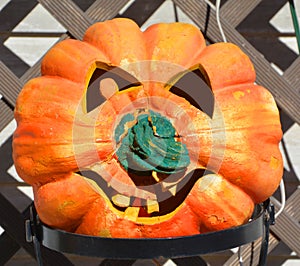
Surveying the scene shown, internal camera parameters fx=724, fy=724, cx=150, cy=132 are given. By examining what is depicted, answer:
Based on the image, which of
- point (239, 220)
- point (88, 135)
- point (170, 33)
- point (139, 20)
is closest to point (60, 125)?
point (88, 135)

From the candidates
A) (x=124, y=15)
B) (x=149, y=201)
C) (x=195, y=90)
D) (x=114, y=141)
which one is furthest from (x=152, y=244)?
(x=124, y=15)

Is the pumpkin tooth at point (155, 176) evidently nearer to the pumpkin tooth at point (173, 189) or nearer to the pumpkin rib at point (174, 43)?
the pumpkin tooth at point (173, 189)

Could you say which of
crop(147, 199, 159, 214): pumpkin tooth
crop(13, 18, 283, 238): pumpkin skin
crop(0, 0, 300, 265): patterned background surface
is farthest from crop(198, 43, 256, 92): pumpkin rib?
crop(0, 0, 300, 265): patterned background surface

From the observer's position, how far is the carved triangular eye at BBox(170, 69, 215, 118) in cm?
153

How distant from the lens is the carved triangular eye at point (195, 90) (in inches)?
60.4

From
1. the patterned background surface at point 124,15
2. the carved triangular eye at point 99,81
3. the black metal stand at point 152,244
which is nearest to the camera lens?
the black metal stand at point 152,244

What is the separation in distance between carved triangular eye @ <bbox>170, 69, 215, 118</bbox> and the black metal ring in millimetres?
268

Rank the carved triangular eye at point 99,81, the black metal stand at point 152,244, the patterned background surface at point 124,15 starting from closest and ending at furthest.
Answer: the black metal stand at point 152,244
the carved triangular eye at point 99,81
the patterned background surface at point 124,15

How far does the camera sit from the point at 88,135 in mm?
1493

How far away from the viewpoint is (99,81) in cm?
156

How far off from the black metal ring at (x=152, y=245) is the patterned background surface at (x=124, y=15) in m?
0.72

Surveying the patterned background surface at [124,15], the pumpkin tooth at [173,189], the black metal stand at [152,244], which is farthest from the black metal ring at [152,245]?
the patterned background surface at [124,15]

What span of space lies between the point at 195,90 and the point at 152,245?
0.35 metres

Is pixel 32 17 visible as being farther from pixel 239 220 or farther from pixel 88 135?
pixel 239 220
